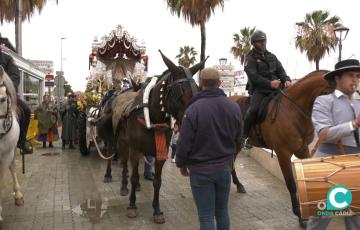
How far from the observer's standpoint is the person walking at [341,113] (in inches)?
122

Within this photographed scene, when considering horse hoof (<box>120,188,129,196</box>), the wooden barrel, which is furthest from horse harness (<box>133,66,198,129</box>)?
horse hoof (<box>120,188,129,196</box>)

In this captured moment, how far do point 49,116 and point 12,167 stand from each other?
7.67 metres

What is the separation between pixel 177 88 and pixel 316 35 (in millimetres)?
29271

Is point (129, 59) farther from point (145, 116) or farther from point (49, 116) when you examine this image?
point (145, 116)

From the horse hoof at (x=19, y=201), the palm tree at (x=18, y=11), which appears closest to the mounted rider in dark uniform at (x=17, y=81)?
the horse hoof at (x=19, y=201)

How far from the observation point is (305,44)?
31.1 m

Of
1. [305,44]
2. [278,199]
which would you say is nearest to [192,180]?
[278,199]

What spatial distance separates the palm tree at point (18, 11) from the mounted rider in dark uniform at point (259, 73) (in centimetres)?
1554

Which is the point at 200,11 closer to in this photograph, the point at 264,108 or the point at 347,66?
the point at 264,108

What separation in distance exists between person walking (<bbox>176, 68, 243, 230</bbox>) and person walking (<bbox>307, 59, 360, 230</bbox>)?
2.63 ft

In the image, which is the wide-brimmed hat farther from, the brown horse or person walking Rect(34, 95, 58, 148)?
person walking Rect(34, 95, 58, 148)

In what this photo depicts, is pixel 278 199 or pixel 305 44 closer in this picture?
pixel 278 199

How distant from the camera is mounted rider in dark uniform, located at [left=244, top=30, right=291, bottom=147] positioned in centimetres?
596

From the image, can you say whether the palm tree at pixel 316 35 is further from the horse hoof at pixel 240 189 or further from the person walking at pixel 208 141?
the person walking at pixel 208 141
